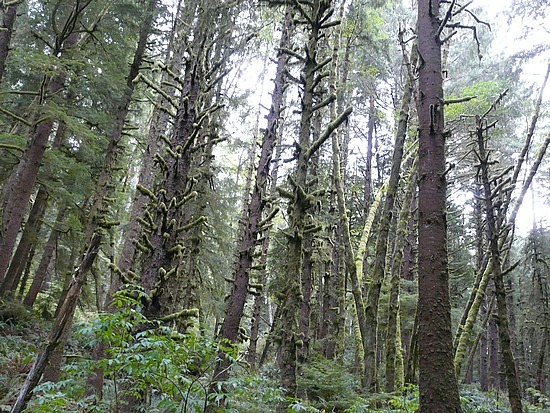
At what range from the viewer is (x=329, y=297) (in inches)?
632

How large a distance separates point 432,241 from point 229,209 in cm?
1033

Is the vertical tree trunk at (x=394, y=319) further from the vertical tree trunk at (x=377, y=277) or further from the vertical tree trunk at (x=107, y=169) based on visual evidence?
the vertical tree trunk at (x=107, y=169)

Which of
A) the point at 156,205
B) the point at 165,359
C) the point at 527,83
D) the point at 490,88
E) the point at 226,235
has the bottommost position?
the point at 165,359

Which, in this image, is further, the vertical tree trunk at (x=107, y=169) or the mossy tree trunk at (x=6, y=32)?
the vertical tree trunk at (x=107, y=169)

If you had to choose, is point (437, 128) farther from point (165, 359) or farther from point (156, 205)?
point (165, 359)

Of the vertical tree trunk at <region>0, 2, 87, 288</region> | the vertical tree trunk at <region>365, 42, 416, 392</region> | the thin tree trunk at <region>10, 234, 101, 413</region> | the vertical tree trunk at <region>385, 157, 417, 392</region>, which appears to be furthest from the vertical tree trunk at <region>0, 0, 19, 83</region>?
the vertical tree trunk at <region>385, 157, 417, 392</region>

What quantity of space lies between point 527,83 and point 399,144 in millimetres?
12685

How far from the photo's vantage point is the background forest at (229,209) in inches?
164

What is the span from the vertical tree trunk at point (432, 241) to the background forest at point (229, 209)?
2 centimetres

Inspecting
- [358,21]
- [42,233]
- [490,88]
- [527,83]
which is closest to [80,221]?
[42,233]

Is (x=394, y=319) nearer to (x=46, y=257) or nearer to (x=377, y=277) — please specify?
(x=377, y=277)

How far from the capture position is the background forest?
13.6ft

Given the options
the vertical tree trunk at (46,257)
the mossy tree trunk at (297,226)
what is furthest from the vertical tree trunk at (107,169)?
the mossy tree trunk at (297,226)

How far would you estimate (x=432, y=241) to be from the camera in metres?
4.66
